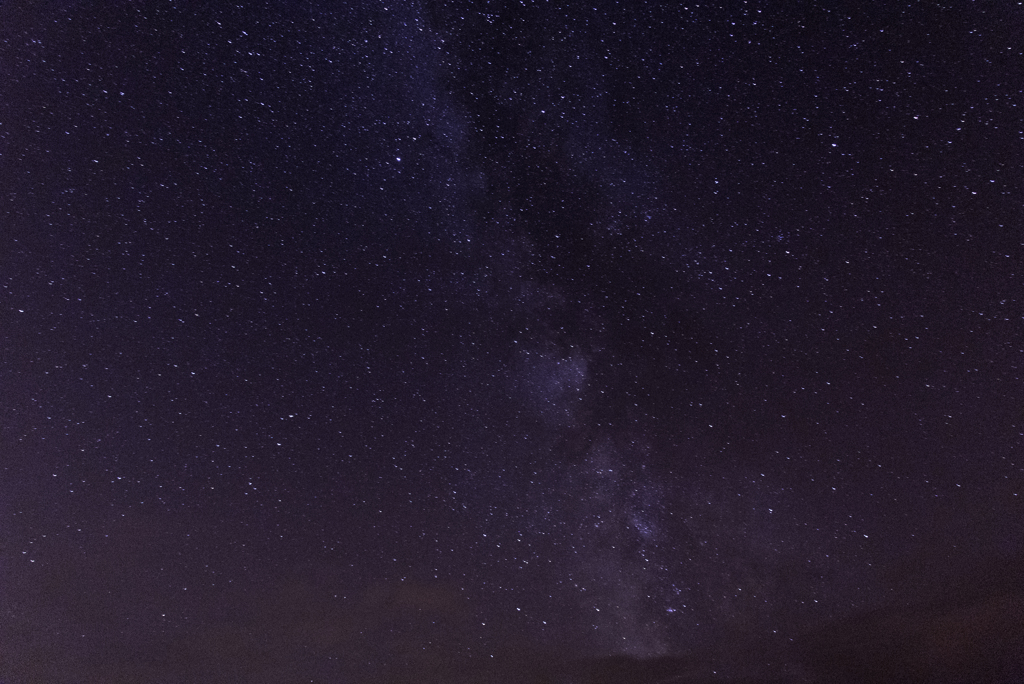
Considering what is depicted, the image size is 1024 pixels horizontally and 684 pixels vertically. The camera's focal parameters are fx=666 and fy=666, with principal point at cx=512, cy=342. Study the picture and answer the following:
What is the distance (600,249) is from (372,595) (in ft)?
3.55

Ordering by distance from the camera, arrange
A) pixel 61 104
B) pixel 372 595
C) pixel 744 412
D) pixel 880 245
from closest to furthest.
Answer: pixel 61 104 → pixel 880 245 → pixel 744 412 → pixel 372 595

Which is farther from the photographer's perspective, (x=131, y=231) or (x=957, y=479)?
(x=957, y=479)

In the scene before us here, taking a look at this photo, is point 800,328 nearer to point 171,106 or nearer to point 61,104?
point 171,106

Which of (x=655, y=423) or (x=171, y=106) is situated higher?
(x=171, y=106)

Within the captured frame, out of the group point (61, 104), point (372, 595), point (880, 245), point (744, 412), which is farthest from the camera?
point (372, 595)

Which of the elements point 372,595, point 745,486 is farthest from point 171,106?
point 745,486

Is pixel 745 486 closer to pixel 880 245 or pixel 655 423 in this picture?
pixel 655 423

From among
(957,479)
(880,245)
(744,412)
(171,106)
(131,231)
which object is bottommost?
(957,479)

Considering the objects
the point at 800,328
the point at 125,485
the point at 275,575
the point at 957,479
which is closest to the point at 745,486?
the point at 800,328

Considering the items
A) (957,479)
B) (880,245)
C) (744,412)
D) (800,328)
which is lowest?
(957,479)

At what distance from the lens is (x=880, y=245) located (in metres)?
1.55

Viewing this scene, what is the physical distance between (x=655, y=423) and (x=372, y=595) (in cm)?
87

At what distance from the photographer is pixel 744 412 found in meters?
1.66

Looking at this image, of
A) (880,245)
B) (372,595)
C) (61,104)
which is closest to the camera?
(61,104)
